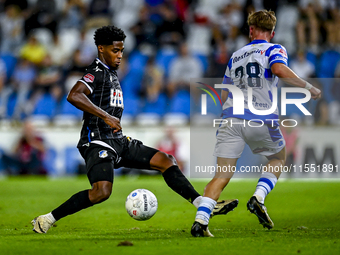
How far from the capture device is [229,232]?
5586mm

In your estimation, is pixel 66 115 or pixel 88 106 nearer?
pixel 88 106

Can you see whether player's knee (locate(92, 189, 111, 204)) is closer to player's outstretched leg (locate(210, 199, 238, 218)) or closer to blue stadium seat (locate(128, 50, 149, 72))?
player's outstretched leg (locate(210, 199, 238, 218))

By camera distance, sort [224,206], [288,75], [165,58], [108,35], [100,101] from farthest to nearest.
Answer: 1. [165,58]
2. [108,35]
3. [100,101]
4. [224,206]
5. [288,75]

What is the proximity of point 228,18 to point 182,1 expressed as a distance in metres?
1.79

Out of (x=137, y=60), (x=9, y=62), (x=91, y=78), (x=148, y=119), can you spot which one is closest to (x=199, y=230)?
(x=91, y=78)

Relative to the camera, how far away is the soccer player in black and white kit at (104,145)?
5.34 m

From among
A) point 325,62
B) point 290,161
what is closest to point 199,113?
point 290,161

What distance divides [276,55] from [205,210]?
1.69 metres

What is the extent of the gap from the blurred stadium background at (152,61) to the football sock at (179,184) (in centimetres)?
582

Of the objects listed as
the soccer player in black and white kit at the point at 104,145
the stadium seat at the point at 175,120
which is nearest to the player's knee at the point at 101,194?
the soccer player in black and white kit at the point at 104,145

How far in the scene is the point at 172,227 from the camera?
6.13 meters

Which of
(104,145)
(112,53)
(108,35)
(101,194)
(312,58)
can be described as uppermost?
(312,58)

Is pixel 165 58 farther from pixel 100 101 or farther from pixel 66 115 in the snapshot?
pixel 100 101

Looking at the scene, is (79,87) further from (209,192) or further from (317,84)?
(317,84)
